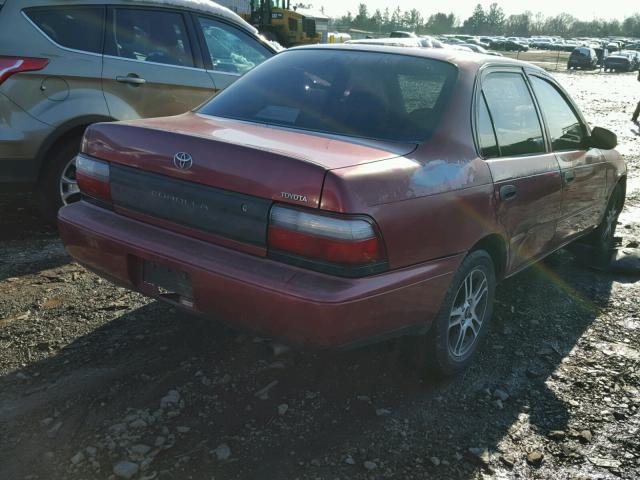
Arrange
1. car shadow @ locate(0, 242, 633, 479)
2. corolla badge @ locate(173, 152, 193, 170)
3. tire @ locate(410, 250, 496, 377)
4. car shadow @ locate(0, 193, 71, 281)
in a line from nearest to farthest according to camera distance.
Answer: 1. car shadow @ locate(0, 242, 633, 479)
2. corolla badge @ locate(173, 152, 193, 170)
3. tire @ locate(410, 250, 496, 377)
4. car shadow @ locate(0, 193, 71, 281)

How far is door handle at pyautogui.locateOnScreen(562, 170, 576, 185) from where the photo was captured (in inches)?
155

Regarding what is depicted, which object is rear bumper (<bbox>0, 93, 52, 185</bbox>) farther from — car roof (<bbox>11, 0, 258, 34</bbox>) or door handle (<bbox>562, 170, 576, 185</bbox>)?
door handle (<bbox>562, 170, 576, 185</bbox>)

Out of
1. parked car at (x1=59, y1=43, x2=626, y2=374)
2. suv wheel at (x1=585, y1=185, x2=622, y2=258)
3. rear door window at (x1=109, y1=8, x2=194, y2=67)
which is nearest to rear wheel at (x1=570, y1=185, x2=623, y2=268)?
suv wheel at (x1=585, y1=185, x2=622, y2=258)

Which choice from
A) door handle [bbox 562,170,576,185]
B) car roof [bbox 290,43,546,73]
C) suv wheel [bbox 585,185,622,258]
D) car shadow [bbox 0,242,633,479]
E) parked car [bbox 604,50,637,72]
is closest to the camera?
car shadow [bbox 0,242,633,479]

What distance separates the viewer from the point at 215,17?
19.0ft

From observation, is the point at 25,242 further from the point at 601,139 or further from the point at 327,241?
the point at 601,139

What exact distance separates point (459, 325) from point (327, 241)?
1.18m

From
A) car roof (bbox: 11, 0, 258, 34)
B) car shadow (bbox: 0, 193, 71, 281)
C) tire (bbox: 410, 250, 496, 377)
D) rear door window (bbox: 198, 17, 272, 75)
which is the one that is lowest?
car shadow (bbox: 0, 193, 71, 281)

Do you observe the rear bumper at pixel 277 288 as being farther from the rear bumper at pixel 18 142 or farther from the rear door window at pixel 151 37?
the rear door window at pixel 151 37

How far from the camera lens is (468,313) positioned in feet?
10.9

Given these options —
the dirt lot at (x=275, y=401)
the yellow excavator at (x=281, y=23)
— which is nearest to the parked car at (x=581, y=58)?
the yellow excavator at (x=281, y=23)

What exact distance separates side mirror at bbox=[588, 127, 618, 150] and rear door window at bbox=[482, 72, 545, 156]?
0.76 m

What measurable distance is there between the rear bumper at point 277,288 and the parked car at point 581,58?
1969 inches

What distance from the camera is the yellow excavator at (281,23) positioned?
25125 mm
